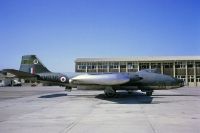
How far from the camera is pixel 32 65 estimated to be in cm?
3098

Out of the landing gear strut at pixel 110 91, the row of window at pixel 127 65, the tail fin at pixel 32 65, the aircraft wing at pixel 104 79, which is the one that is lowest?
the landing gear strut at pixel 110 91

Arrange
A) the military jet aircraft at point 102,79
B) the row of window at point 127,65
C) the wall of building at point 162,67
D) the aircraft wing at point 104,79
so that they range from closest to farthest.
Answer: the aircraft wing at point 104,79, the military jet aircraft at point 102,79, the wall of building at point 162,67, the row of window at point 127,65

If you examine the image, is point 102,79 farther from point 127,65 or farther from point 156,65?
point 127,65

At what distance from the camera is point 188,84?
7338cm

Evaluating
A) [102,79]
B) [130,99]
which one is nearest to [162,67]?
[130,99]

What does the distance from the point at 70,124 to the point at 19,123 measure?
7.58ft

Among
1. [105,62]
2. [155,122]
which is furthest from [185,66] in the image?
[155,122]

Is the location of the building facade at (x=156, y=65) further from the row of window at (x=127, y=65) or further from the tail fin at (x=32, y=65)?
the tail fin at (x=32, y=65)

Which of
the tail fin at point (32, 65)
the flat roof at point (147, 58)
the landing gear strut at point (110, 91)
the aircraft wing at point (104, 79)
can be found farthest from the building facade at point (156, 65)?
the aircraft wing at point (104, 79)

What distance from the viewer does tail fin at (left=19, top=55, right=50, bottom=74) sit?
3089cm

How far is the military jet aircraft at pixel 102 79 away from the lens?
26.0 m

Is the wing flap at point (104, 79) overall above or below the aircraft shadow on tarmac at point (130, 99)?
above

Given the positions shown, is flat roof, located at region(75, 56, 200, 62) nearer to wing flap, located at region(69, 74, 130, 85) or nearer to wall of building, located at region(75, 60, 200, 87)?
wall of building, located at region(75, 60, 200, 87)

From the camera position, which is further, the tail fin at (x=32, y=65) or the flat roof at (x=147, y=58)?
the flat roof at (x=147, y=58)
